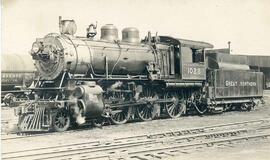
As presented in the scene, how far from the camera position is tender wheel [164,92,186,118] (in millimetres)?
13914

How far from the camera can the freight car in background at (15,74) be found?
63.8ft

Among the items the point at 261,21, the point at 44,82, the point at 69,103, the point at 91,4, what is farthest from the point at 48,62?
the point at 261,21

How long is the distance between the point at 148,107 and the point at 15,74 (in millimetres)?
9577

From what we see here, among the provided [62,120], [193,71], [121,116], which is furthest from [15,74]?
[62,120]

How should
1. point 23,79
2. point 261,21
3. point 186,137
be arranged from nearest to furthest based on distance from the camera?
point 186,137 → point 261,21 → point 23,79

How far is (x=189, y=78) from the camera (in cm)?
1418

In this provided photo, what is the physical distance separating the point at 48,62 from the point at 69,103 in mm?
1518

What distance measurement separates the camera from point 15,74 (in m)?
20.0

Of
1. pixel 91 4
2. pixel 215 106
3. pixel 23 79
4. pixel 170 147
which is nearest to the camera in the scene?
pixel 170 147

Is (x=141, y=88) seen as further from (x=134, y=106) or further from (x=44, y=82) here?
(x=44, y=82)

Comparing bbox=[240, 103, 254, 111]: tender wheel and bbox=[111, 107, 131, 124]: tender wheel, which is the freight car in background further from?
bbox=[240, 103, 254, 111]: tender wheel

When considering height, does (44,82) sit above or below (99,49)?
below

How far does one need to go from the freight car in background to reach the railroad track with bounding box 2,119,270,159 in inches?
465

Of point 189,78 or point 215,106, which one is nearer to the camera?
point 189,78
